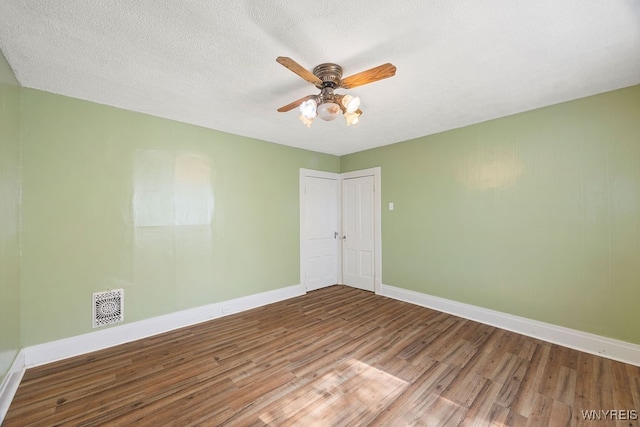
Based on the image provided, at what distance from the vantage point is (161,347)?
264cm

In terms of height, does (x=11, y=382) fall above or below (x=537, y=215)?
below

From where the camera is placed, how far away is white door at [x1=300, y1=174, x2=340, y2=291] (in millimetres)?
4484

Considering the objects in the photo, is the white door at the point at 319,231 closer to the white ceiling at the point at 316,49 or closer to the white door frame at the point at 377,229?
the white door frame at the point at 377,229

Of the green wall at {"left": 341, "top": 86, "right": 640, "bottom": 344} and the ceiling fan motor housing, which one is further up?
the ceiling fan motor housing

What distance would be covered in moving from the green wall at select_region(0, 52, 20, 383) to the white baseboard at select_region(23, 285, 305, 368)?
0.22m

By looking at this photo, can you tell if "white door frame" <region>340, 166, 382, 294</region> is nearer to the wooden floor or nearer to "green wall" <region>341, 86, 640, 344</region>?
"green wall" <region>341, 86, 640, 344</region>

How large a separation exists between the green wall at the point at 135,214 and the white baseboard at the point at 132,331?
0.07 m

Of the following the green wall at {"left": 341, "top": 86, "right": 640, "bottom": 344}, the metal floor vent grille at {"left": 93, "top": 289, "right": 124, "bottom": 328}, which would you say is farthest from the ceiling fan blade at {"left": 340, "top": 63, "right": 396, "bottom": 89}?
the metal floor vent grille at {"left": 93, "top": 289, "right": 124, "bottom": 328}

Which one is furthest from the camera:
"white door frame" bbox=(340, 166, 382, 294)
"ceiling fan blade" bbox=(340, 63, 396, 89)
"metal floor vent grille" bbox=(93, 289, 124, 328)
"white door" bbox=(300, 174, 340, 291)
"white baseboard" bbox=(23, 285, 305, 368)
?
"white door" bbox=(300, 174, 340, 291)

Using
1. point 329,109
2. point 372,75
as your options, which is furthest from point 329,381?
point 372,75

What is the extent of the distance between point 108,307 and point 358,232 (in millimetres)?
3640

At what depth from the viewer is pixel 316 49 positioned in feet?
5.87

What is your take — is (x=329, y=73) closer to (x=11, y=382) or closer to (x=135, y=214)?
(x=135, y=214)

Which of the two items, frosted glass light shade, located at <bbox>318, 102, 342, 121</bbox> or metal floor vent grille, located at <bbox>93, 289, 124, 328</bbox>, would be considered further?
metal floor vent grille, located at <bbox>93, 289, 124, 328</bbox>
